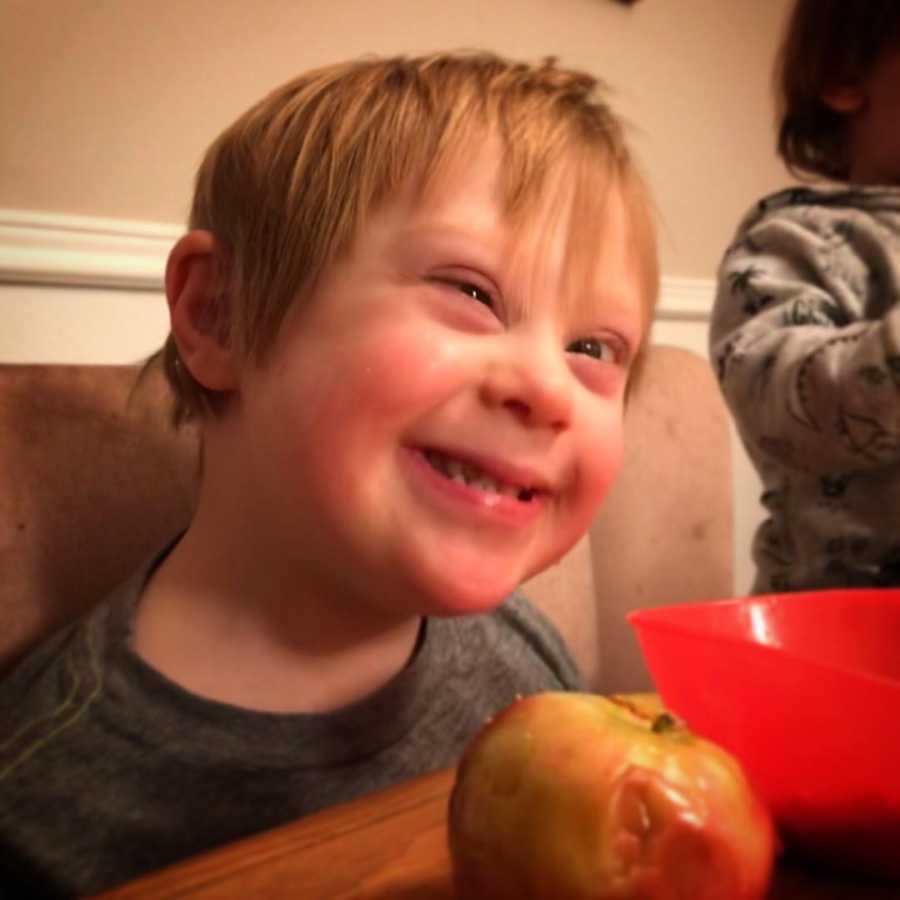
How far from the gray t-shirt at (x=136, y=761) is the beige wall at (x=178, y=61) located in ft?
1.56

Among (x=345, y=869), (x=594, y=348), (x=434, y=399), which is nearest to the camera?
(x=345, y=869)

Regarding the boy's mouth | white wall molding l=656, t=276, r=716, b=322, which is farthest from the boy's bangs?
white wall molding l=656, t=276, r=716, b=322

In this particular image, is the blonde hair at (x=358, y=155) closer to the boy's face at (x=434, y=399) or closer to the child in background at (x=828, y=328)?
the boy's face at (x=434, y=399)

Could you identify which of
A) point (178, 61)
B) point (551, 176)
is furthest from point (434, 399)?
point (178, 61)

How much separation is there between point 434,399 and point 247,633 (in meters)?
0.23

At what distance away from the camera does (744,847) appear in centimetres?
32

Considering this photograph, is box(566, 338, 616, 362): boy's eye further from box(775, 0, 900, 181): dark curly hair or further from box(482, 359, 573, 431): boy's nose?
box(775, 0, 900, 181): dark curly hair

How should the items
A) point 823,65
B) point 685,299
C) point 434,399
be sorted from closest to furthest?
point 434,399, point 823,65, point 685,299

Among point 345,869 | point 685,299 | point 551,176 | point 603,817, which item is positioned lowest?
point 685,299

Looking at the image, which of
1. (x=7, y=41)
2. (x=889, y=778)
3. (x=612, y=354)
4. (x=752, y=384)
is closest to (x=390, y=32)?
(x=7, y=41)

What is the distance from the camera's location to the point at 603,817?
310 millimetres

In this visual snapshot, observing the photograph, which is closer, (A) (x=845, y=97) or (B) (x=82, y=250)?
(B) (x=82, y=250)

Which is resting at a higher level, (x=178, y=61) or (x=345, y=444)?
(x=178, y=61)

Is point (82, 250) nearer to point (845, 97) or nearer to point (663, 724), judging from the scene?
point (663, 724)
